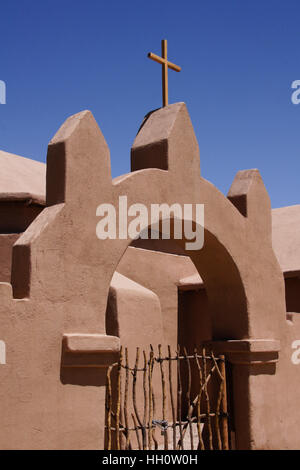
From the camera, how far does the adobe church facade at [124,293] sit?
5.03 m

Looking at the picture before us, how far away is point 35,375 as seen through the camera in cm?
497

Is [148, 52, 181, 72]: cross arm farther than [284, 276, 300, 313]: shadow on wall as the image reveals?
No

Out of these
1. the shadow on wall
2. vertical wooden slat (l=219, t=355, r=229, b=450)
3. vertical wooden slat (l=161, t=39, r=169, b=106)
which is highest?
vertical wooden slat (l=161, t=39, r=169, b=106)

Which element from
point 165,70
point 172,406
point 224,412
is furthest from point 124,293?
point 165,70

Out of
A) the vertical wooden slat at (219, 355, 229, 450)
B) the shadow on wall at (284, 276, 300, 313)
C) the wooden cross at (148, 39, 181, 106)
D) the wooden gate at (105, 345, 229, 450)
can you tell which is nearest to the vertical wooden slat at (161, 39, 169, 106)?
the wooden cross at (148, 39, 181, 106)

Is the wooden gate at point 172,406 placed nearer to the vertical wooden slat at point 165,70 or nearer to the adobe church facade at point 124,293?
the adobe church facade at point 124,293

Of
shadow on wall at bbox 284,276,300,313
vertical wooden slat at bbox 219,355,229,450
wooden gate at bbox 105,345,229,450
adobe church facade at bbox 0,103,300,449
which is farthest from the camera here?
shadow on wall at bbox 284,276,300,313

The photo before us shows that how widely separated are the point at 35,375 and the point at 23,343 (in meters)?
0.31

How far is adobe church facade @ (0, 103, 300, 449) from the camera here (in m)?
5.03

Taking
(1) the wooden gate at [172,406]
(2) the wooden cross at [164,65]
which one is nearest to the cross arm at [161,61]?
(2) the wooden cross at [164,65]

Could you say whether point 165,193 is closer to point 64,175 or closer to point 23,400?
point 64,175

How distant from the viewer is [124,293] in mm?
8922

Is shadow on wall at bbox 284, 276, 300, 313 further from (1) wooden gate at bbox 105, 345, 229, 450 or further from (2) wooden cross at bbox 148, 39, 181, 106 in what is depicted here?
(2) wooden cross at bbox 148, 39, 181, 106

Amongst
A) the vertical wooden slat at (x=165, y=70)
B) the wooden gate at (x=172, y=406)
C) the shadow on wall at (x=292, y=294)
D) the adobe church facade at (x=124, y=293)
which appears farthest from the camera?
the shadow on wall at (x=292, y=294)
